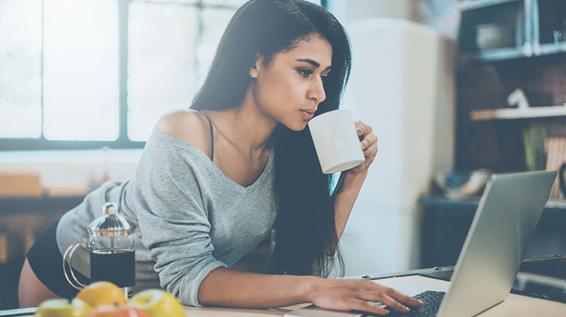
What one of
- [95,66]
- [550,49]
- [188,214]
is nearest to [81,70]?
[95,66]

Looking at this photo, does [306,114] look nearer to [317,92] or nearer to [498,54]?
[317,92]

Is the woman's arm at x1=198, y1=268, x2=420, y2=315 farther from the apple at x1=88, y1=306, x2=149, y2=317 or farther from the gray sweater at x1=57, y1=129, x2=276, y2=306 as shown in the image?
the apple at x1=88, y1=306, x2=149, y2=317

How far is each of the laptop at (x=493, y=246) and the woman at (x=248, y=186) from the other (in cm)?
11

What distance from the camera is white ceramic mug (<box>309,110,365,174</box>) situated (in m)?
1.20

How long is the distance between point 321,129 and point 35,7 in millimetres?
3249

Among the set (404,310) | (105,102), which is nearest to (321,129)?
(404,310)

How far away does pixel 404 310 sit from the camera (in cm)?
102

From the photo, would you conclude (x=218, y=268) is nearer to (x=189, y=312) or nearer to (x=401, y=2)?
(x=189, y=312)

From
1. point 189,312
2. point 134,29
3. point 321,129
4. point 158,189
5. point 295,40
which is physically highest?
point 134,29

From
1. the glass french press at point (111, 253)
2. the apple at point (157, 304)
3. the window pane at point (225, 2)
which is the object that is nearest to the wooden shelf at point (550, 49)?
the window pane at point (225, 2)

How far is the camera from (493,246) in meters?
0.95

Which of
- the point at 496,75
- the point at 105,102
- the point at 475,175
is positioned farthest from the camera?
the point at 105,102

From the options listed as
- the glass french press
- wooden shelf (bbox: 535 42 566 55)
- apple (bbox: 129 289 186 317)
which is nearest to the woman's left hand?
the glass french press

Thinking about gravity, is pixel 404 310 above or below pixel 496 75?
below
